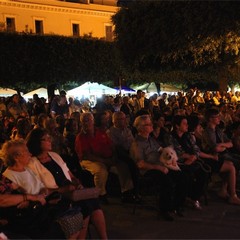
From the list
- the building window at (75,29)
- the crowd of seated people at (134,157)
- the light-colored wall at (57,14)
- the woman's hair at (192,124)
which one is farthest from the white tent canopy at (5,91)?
the woman's hair at (192,124)

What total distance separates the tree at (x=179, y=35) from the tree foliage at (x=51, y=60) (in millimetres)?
12155

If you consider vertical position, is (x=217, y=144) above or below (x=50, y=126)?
below

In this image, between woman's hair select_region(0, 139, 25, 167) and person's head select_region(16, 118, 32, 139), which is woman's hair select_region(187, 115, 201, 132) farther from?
woman's hair select_region(0, 139, 25, 167)

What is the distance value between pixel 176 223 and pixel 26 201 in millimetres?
2610

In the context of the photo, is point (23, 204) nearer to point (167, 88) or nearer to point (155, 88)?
point (155, 88)

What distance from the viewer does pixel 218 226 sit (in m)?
→ 6.30

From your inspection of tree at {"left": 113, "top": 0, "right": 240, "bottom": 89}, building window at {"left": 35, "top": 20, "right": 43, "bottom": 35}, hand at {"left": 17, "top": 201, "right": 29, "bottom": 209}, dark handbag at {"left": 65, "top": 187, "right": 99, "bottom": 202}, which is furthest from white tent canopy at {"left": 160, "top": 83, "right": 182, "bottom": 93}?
hand at {"left": 17, "top": 201, "right": 29, "bottom": 209}

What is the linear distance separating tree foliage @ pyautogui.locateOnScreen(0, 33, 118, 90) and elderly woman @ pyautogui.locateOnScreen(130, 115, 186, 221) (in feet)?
71.8

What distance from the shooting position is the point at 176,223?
646 centimetres

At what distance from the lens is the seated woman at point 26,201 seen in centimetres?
449

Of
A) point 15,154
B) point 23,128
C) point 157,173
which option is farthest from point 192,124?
point 15,154

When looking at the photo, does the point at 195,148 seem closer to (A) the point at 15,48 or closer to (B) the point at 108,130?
(B) the point at 108,130

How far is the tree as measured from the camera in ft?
41.3

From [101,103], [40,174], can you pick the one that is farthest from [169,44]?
[40,174]
